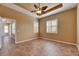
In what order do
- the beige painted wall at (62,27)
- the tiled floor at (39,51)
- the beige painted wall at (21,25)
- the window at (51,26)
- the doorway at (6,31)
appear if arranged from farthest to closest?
the window at (51,26)
the beige painted wall at (21,25)
the beige painted wall at (62,27)
the doorway at (6,31)
the tiled floor at (39,51)

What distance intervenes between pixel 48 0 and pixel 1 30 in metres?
2.29

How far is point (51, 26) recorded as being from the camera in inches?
201

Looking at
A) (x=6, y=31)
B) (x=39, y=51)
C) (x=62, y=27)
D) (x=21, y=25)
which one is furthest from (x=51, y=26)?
(x=6, y=31)

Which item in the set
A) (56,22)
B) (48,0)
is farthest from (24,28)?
(48,0)

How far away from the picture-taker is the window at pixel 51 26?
186 inches

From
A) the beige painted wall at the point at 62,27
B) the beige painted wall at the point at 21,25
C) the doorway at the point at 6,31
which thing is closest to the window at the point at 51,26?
the beige painted wall at the point at 62,27

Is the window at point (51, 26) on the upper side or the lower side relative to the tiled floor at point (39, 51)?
upper

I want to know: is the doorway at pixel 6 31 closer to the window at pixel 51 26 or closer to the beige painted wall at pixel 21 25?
the beige painted wall at pixel 21 25

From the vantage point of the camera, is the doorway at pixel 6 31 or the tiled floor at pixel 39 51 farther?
the doorway at pixel 6 31

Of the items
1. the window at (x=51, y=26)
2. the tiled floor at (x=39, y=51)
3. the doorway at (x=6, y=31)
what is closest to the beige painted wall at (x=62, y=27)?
the window at (x=51, y=26)

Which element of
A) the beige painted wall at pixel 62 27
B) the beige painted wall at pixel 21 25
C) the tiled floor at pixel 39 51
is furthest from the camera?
the beige painted wall at pixel 21 25

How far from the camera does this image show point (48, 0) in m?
0.95

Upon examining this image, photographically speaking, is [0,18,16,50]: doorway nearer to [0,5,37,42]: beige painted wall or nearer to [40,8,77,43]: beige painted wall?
[0,5,37,42]: beige painted wall

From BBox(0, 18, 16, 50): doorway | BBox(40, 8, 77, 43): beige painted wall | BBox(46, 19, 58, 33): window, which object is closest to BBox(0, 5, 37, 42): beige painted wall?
BBox(0, 18, 16, 50): doorway
